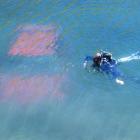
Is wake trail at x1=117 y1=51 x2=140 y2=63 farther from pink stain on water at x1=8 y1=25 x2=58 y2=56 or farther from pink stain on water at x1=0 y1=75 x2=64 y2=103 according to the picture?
A: pink stain on water at x1=8 y1=25 x2=58 y2=56

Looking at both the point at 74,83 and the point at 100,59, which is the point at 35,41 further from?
the point at 100,59

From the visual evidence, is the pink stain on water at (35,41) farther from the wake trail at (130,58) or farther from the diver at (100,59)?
the wake trail at (130,58)

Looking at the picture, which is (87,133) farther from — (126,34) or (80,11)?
(80,11)

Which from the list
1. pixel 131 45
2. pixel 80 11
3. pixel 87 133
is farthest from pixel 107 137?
pixel 80 11

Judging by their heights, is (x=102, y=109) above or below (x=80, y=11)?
below

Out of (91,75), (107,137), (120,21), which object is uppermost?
(120,21)

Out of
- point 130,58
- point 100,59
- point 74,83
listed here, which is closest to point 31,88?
point 74,83

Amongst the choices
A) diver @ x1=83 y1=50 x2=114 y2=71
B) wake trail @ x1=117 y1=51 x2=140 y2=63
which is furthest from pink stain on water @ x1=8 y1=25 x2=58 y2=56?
wake trail @ x1=117 y1=51 x2=140 y2=63
